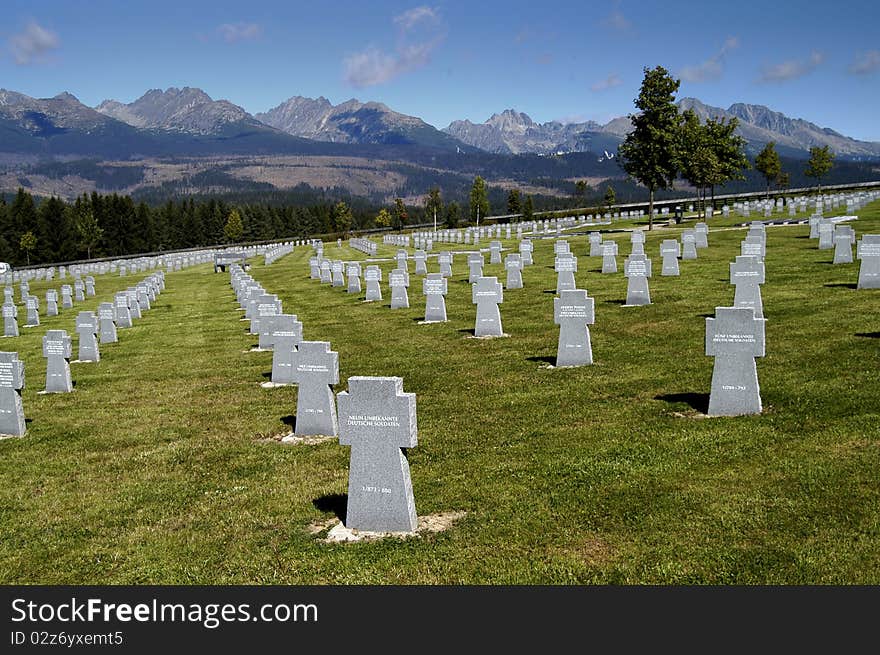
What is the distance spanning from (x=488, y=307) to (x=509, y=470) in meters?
10.2

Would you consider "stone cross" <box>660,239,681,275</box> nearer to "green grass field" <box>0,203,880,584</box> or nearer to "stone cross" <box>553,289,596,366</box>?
"green grass field" <box>0,203,880,584</box>

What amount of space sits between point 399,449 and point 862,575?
4218 millimetres

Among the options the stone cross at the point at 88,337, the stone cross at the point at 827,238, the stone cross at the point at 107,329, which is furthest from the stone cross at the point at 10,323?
the stone cross at the point at 827,238

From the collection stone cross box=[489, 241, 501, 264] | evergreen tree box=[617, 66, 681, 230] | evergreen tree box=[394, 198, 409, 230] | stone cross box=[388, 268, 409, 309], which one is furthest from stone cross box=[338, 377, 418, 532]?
evergreen tree box=[394, 198, 409, 230]

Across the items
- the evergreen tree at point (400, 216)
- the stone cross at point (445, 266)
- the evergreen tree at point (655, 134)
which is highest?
the evergreen tree at point (655, 134)

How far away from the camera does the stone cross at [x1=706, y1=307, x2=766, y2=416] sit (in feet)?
35.5

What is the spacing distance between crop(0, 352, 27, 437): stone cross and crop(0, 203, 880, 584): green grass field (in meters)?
0.35

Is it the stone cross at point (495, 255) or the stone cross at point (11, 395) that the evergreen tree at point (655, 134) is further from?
the stone cross at point (11, 395)

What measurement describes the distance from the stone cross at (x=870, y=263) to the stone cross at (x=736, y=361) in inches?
443

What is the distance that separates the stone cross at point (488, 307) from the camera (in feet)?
63.8

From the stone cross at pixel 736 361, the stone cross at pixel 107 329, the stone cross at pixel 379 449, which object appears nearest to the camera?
the stone cross at pixel 379 449

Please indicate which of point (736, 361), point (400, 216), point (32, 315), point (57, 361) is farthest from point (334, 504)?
point (400, 216)

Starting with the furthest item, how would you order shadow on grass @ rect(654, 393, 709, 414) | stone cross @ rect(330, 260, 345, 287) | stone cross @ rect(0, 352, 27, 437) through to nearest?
stone cross @ rect(330, 260, 345, 287), stone cross @ rect(0, 352, 27, 437), shadow on grass @ rect(654, 393, 709, 414)

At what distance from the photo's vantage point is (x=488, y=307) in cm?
1958
